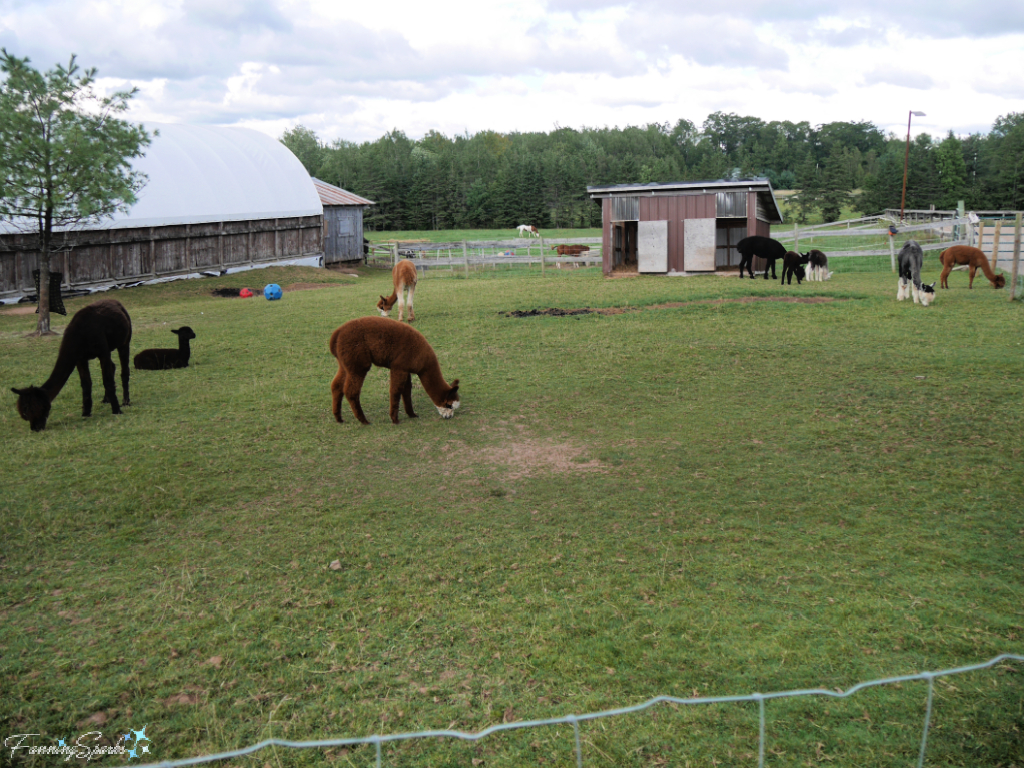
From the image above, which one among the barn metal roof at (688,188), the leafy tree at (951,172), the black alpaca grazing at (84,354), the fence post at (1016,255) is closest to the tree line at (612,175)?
the leafy tree at (951,172)

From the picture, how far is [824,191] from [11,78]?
78680 mm

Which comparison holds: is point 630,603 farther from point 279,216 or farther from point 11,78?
point 279,216

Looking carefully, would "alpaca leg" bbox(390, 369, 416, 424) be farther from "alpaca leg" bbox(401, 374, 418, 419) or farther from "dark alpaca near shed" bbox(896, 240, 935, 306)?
"dark alpaca near shed" bbox(896, 240, 935, 306)

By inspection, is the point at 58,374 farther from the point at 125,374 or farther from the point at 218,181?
the point at 218,181

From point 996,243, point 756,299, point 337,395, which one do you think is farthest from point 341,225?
point 337,395

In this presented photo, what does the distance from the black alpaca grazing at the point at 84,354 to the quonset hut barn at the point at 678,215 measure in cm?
2073

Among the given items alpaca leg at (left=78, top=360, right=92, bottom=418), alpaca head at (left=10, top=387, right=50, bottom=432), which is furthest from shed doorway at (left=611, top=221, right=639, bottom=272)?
alpaca head at (left=10, top=387, right=50, bottom=432)

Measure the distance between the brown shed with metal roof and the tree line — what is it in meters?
46.7

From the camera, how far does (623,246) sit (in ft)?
110

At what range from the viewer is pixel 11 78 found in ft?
53.9

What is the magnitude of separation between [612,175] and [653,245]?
7119cm

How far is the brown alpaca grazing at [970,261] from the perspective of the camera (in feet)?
68.3

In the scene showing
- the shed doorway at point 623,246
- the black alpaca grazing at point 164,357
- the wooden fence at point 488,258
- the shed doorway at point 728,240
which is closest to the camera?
the black alpaca grazing at point 164,357

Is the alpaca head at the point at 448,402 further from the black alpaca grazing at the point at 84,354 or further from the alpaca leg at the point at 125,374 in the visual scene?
the alpaca leg at the point at 125,374
